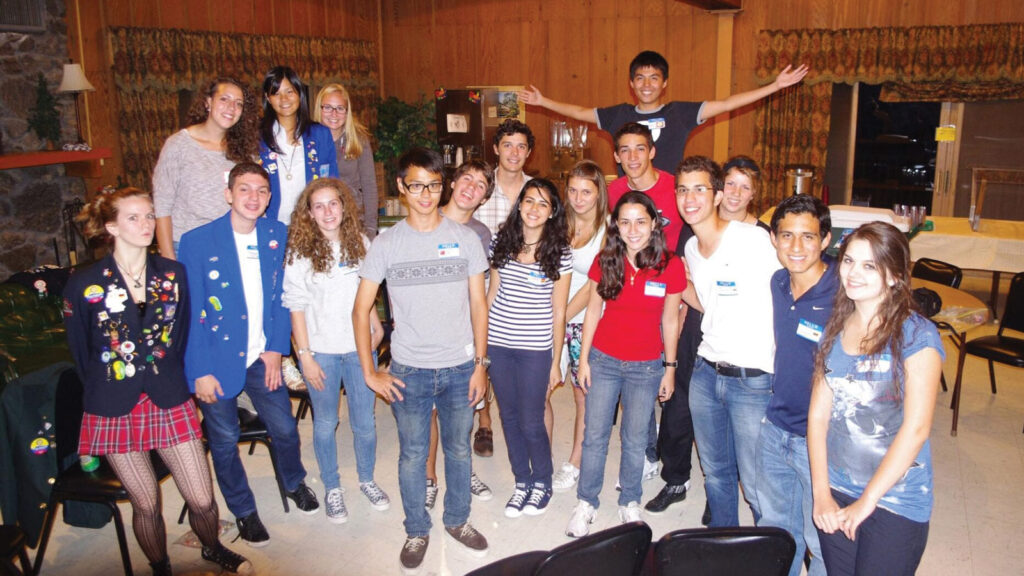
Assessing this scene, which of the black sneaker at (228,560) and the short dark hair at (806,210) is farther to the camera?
the black sneaker at (228,560)

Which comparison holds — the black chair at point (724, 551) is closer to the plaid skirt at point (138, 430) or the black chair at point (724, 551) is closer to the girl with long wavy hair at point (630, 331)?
the girl with long wavy hair at point (630, 331)

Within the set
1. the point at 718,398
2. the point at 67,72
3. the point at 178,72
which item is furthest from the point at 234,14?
the point at 718,398

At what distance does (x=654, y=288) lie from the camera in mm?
2951

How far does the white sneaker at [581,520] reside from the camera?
3239 mm

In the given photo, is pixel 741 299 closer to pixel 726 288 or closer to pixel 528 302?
pixel 726 288

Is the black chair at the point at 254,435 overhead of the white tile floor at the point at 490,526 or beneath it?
overhead

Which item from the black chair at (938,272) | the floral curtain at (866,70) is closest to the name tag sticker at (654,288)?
the black chair at (938,272)

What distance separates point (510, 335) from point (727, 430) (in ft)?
3.17

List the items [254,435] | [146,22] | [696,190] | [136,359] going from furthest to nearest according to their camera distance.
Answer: [146,22] < [254,435] < [696,190] < [136,359]

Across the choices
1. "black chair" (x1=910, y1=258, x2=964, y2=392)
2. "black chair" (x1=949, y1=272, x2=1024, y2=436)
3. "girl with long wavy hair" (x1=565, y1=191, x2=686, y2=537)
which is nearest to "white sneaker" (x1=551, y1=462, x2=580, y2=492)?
"girl with long wavy hair" (x1=565, y1=191, x2=686, y2=537)

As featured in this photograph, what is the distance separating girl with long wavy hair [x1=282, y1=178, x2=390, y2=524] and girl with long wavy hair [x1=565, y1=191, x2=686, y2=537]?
998mm

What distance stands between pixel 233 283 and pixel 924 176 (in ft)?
25.0

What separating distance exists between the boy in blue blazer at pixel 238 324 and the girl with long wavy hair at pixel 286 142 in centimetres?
49

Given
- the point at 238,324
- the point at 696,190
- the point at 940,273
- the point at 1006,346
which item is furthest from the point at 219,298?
the point at 940,273
